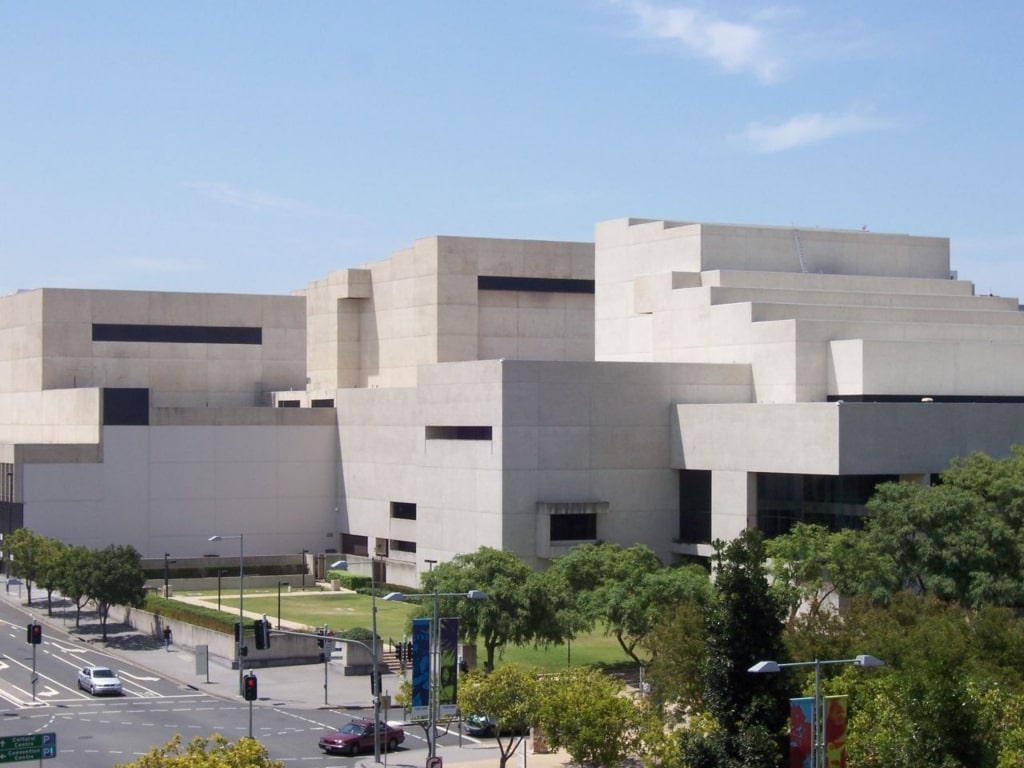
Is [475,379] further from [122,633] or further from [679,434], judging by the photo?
[122,633]

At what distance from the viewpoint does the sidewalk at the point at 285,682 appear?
5641 centimetres

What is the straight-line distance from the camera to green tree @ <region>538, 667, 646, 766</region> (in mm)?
48469

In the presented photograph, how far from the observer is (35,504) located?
10356cm

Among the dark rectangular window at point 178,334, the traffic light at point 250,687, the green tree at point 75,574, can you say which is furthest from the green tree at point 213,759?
the dark rectangular window at point 178,334

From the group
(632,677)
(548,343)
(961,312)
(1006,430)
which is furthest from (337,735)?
(548,343)

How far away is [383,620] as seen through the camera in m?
86.4

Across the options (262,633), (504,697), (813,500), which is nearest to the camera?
(504,697)

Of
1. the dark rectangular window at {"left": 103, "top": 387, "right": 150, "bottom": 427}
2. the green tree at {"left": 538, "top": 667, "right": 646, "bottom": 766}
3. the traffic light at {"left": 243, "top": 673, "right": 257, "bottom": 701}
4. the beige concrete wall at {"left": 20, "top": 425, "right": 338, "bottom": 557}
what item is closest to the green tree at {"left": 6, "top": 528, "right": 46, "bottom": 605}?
the beige concrete wall at {"left": 20, "top": 425, "right": 338, "bottom": 557}

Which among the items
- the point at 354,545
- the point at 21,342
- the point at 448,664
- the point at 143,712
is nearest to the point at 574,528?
the point at 354,545

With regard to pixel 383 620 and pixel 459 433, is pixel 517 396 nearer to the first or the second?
pixel 459 433

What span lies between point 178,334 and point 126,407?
2188 centimetres

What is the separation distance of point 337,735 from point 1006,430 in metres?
43.2

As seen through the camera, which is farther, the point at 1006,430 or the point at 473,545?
the point at 473,545

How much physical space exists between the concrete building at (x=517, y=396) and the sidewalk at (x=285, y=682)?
17517 mm
